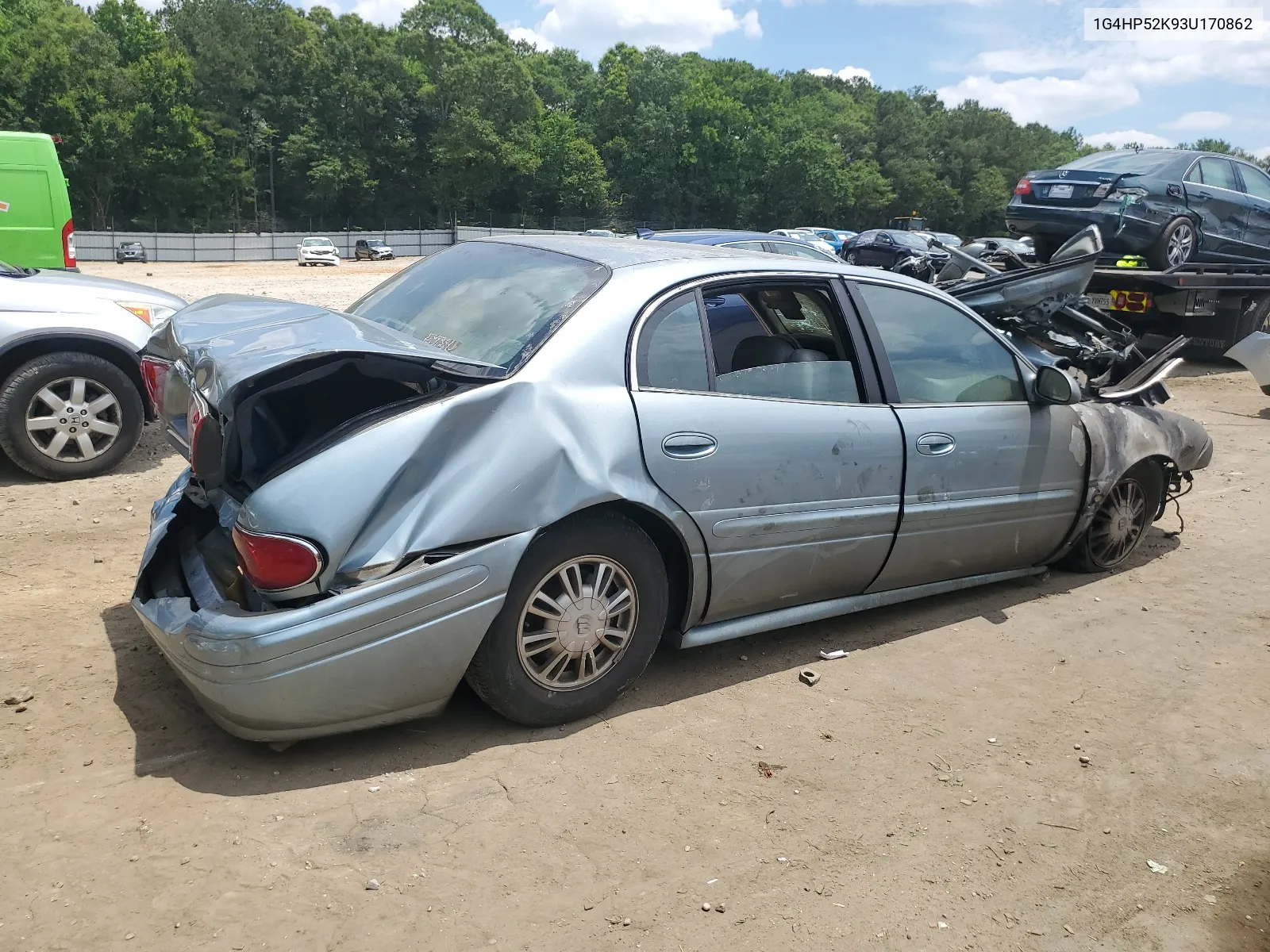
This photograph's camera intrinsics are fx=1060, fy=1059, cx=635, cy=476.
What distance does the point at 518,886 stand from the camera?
112 inches

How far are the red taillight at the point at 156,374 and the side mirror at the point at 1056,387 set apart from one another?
3677 mm

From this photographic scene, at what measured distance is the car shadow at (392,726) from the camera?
3328 millimetres

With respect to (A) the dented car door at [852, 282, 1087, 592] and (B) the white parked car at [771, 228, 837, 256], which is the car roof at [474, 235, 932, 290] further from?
(B) the white parked car at [771, 228, 837, 256]

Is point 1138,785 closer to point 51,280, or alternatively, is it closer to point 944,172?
point 51,280

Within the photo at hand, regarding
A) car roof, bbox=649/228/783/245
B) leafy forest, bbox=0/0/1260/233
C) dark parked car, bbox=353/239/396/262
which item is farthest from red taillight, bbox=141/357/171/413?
Answer: leafy forest, bbox=0/0/1260/233

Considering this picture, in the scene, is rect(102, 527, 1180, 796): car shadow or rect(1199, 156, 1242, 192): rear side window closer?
rect(102, 527, 1180, 796): car shadow

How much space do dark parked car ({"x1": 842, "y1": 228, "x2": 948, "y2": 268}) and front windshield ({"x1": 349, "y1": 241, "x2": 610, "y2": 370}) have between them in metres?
19.6

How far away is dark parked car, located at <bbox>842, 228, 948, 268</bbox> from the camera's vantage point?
23766 millimetres

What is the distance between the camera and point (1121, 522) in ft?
18.3

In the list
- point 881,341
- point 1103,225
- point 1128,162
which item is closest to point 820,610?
point 881,341

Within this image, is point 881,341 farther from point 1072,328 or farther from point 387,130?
point 387,130

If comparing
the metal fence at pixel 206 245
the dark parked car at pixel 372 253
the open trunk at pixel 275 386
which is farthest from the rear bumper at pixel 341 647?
the dark parked car at pixel 372 253

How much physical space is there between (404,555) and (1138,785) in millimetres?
Result: 2561

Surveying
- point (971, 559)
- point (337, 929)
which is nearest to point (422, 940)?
point (337, 929)
